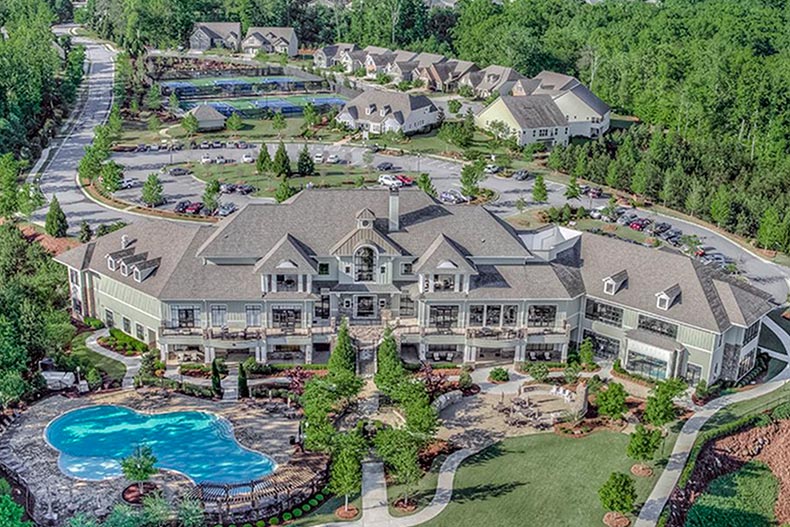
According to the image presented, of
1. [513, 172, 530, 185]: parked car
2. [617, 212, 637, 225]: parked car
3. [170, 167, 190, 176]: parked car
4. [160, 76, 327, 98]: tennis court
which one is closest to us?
[617, 212, 637, 225]: parked car

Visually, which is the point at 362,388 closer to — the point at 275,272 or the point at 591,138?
the point at 275,272

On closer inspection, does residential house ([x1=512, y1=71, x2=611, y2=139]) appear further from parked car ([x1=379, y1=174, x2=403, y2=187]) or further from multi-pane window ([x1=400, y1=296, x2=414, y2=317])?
multi-pane window ([x1=400, y1=296, x2=414, y2=317])

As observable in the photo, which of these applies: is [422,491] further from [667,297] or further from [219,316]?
[667,297]

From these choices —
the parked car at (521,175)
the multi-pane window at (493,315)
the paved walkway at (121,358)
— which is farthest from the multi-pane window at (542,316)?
the parked car at (521,175)

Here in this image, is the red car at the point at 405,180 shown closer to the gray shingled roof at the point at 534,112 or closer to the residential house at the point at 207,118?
the gray shingled roof at the point at 534,112

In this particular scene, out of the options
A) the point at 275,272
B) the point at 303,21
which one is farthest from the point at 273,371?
the point at 303,21

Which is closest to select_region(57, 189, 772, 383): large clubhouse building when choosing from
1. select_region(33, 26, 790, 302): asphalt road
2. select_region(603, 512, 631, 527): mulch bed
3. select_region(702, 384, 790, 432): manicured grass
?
select_region(702, 384, 790, 432): manicured grass

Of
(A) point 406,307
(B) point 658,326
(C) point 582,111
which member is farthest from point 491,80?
(B) point 658,326
